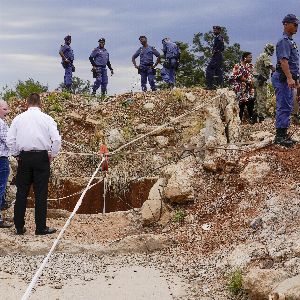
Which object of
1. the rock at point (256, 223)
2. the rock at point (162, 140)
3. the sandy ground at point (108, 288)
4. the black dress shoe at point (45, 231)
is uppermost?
the rock at point (162, 140)

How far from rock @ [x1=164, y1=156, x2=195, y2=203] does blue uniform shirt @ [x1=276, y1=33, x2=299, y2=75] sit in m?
1.81

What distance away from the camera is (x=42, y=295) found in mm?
4922

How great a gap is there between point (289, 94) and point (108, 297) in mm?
3833

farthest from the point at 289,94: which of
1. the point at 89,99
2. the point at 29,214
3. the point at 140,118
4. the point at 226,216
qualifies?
the point at 89,99

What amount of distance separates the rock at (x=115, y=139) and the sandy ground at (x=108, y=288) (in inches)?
269

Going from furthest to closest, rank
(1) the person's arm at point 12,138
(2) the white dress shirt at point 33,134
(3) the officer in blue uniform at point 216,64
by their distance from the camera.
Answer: (3) the officer in blue uniform at point 216,64 < (1) the person's arm at point 12,138 < (2) the white dress shirt at point 33,134

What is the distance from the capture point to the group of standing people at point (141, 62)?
1442cm

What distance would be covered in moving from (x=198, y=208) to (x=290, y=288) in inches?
128

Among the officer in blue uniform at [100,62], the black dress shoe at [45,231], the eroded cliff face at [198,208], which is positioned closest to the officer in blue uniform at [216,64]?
the eroded cliff face at [198,208]

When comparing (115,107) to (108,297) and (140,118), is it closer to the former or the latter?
(140,118)

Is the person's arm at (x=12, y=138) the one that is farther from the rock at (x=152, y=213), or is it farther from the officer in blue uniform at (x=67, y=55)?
the officer in blue uniform at (x=67, y=55)

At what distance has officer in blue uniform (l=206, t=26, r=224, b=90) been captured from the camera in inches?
524

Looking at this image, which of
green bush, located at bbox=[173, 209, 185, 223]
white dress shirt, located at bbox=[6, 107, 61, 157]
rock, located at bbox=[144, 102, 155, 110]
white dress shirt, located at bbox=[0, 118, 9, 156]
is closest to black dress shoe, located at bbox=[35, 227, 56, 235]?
white dress shirt, located at bbox=[6, 107, 61, 157]

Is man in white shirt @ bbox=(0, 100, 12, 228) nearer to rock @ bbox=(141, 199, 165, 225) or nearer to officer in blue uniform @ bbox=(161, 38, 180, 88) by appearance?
rock @ bbox=(141, 199, 165, 225)
